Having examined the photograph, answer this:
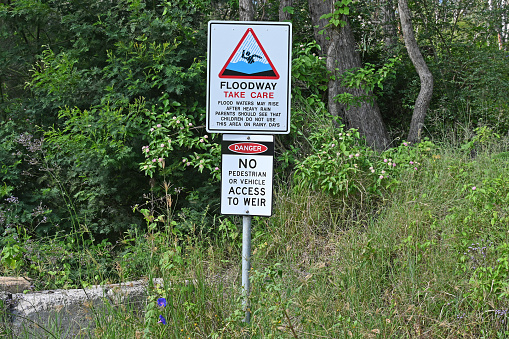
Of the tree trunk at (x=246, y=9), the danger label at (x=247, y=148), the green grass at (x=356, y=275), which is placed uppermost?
the tree trunk at (x=246, y=9)

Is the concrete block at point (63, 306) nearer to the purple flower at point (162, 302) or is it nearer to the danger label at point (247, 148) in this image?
the purple flower at point (162, 302)

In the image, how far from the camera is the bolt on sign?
2984 millimetres

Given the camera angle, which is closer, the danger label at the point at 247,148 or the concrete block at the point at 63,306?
the danger label at the point at 247,148

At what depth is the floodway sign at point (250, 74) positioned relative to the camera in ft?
9.62

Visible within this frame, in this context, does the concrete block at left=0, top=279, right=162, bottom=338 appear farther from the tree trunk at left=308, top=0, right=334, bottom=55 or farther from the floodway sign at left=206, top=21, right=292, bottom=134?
the tree trunk at left=308, top=0, right=334, bottom=55

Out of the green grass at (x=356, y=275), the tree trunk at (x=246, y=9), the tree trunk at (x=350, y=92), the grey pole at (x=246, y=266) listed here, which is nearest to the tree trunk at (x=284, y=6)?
the tree trunk at (x=350, y=92)

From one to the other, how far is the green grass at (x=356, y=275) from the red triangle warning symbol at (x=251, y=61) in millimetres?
1200

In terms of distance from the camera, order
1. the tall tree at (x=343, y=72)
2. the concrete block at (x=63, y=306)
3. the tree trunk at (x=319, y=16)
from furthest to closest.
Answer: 1. the tree trunk at (x=319, y=16)
2. the tall tree at (x=343, y=72)
3. the concrete block at (x=63, y=306)

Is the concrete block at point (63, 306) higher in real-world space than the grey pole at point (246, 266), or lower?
lower

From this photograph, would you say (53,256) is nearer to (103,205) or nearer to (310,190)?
(103,205)

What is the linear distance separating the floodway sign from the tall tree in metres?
3.82

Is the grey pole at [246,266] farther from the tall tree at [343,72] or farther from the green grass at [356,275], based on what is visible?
the tall tree at [343,72]

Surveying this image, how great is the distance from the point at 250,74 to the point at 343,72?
13.7ft

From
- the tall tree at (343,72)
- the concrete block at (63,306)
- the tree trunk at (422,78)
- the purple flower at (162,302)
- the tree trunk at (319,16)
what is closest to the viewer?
the purple flower at (162,302)
